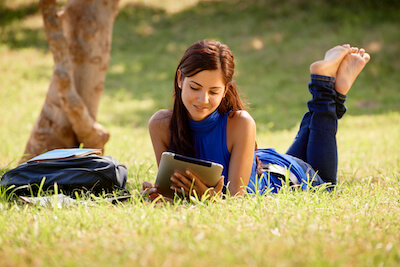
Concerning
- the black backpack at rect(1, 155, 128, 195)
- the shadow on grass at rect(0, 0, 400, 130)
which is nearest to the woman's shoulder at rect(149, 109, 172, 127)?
the black backpack at rect(1, 155, 128, 195)

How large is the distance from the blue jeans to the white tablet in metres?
1.37

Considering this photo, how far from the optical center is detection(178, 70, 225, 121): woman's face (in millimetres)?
2914

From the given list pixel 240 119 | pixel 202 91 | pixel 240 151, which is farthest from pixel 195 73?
pixel 240 151

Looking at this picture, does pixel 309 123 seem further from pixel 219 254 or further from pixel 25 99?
pixel 25 99

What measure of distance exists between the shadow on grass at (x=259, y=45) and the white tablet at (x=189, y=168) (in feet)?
16.8

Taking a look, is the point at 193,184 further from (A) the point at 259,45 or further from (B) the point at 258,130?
(A) the point at 259,45

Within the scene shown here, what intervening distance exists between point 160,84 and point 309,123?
7.61 metres

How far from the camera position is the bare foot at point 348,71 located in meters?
3.83

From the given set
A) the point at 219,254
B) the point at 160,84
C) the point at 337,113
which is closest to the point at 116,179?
the point at 219,254

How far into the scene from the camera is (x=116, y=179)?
3.27 meters

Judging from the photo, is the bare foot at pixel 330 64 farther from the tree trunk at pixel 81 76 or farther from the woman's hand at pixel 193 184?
the tree trunk at pixel 81 76

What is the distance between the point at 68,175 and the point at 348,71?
2491 millimetres

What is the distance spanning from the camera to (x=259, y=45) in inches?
520

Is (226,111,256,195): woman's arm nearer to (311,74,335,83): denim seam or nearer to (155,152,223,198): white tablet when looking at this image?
(155,152,223,198): white tablet
